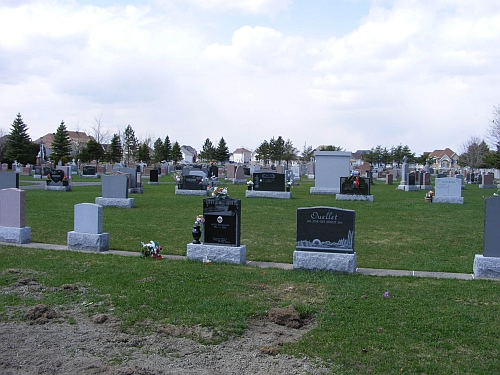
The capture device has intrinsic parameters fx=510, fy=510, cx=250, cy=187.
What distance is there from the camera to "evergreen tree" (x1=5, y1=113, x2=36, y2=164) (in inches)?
2785

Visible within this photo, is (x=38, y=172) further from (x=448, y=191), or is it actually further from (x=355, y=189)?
(x=448, y=191)

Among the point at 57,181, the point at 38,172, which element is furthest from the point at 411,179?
the point at 38,172

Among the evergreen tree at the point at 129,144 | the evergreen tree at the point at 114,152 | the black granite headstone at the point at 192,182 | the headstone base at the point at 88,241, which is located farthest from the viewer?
the evergreen tree at the point at 129,144

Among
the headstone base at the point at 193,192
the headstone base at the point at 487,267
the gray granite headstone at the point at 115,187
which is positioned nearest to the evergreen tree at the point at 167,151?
the headstone base at the point at 193,192

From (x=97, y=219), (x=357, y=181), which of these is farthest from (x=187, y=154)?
(x=97, y=219)

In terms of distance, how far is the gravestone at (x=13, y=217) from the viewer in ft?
38.6

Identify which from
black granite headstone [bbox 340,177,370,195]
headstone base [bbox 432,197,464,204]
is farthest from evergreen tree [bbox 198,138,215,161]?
headstone base [bbox 432,197,464,204]

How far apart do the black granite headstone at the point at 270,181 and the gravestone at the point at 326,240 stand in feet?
52.8

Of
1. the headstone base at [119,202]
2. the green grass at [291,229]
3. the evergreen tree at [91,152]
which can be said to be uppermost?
the evergreen tree at [91,152]

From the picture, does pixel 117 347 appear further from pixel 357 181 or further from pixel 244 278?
pixel 357 181

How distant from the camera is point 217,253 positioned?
9773 millimetres

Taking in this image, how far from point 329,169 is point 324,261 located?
20.0 meters

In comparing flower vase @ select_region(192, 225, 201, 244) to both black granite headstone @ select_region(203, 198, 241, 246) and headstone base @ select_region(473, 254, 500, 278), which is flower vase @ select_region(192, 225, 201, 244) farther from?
headstone base @ select_region(473, 254, 500, 278)

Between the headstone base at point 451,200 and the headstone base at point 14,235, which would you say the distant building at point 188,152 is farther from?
the headstone base at point 14,235
